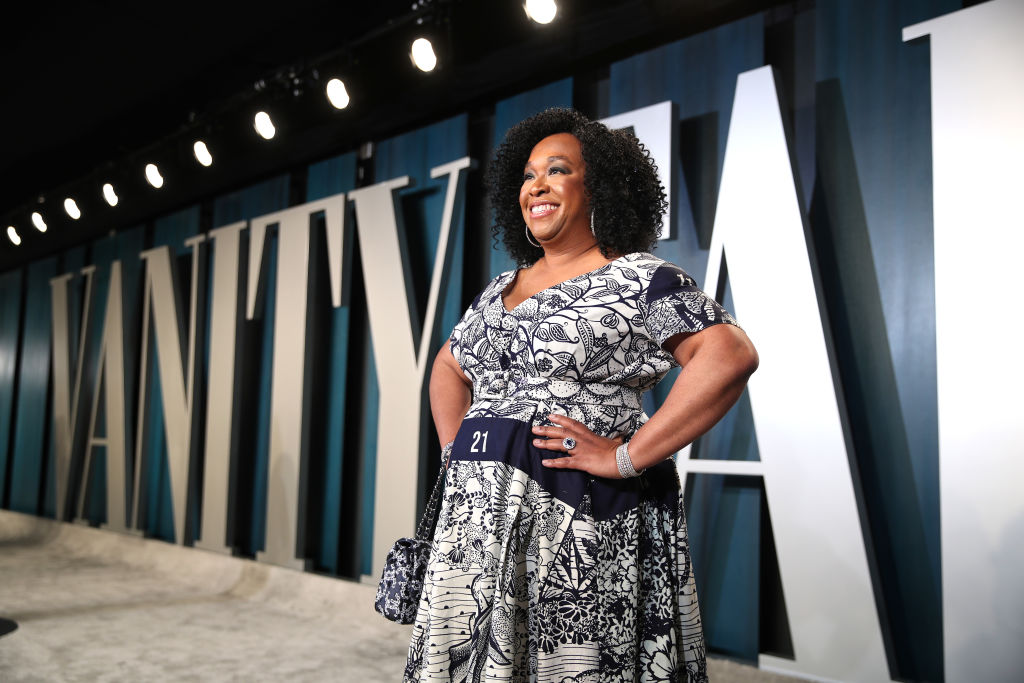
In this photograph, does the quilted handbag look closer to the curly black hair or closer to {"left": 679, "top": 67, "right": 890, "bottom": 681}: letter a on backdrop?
the curly black hair

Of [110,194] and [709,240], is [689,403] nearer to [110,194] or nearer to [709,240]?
[709,240]

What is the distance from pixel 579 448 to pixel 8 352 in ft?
27.6

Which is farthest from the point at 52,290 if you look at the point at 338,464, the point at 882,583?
the point at 882,583

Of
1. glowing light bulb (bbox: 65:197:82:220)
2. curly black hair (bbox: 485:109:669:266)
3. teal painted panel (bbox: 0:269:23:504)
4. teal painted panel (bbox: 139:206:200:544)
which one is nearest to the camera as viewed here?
curly black hair (bbox: 485:109:669:266)

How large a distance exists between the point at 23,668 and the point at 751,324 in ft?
9.68

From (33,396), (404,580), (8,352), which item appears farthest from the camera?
(8,352)

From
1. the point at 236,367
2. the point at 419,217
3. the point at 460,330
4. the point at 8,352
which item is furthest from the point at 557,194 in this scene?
the point at 8,352

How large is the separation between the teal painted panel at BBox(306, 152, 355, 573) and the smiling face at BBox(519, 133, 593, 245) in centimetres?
304

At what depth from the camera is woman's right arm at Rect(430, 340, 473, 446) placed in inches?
64.5

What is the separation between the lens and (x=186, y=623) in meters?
3.76

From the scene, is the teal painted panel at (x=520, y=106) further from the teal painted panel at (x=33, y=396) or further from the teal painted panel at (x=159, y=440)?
the teal painted panel at (x=33, y=396)

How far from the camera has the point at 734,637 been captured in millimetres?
2865

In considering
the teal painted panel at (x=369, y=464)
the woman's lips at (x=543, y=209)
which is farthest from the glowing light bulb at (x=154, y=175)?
the woman's lips at (x=543, y=209)

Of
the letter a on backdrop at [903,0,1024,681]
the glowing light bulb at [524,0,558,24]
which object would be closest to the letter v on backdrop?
the glowing light bulb at [524,0,558,24]
